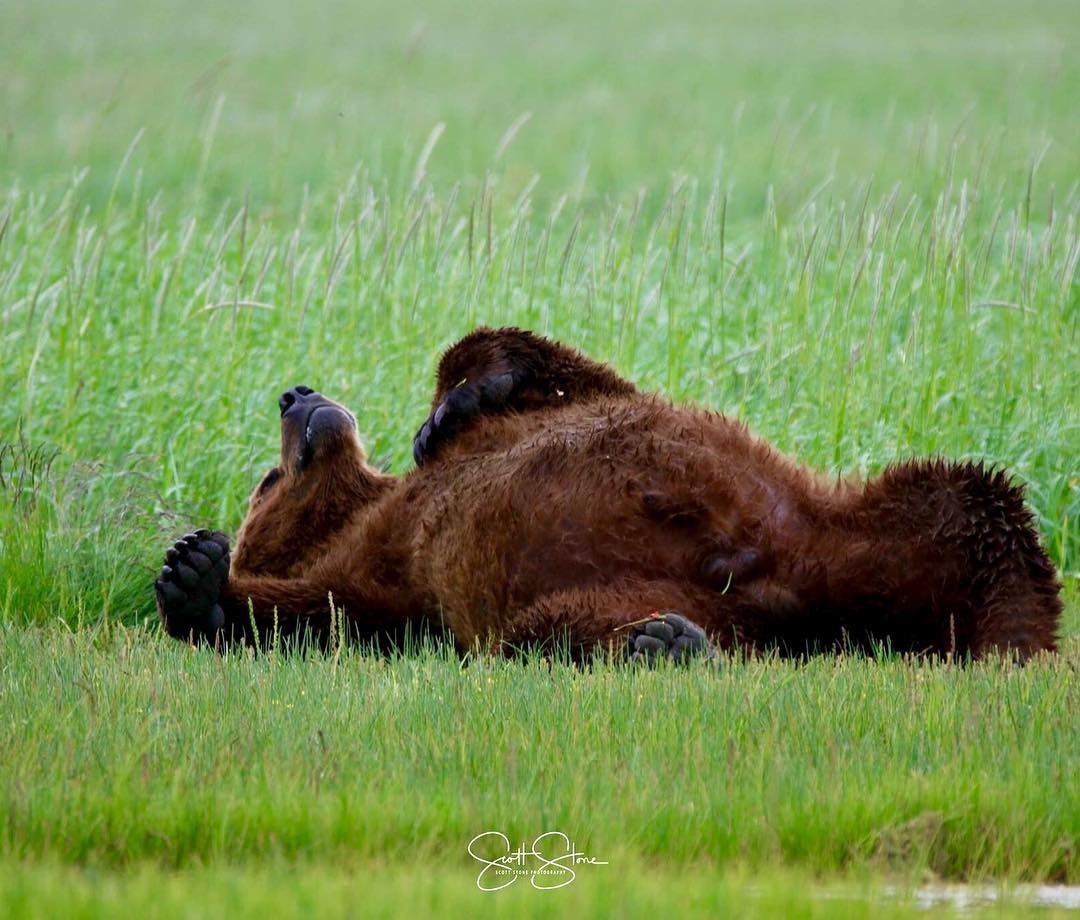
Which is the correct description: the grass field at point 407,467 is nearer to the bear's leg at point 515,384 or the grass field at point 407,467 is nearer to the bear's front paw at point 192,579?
the bear's front paw at point 192,579

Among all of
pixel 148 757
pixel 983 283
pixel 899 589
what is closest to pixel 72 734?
pixel 148 757

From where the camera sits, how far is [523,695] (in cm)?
423

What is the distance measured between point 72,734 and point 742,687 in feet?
5.61

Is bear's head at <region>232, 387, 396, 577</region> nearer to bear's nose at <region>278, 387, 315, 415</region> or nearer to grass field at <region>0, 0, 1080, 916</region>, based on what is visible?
bear's nose at <region>278, 387, 315, 415</region>

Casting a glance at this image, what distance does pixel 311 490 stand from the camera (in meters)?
6.26

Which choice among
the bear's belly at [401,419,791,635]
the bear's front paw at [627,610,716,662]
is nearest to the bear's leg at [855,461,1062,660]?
the bear's belly at [401,419,791,635]

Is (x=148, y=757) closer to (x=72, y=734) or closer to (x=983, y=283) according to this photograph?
(x=72, y=734)

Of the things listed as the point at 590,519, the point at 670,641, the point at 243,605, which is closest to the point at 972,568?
the point at 670,641

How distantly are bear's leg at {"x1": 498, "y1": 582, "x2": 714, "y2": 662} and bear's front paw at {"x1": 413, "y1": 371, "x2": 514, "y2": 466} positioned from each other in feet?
3.52

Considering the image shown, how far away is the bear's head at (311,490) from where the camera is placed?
6219 mm

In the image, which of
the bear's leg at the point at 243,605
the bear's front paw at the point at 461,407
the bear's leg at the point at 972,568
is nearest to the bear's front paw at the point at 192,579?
the bear's leg at the point at 243,605

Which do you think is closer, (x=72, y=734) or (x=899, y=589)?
(x=72, y=734)
